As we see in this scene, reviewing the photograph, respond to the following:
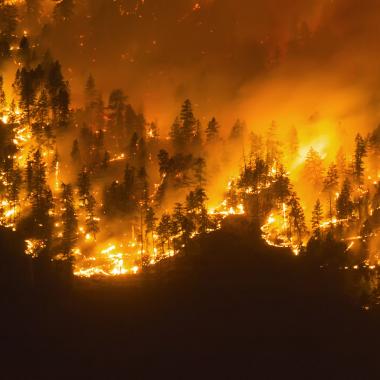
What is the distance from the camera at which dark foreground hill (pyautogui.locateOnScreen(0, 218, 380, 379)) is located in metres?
98.9

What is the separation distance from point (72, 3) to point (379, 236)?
103 metres

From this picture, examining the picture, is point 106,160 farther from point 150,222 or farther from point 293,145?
point 293,145

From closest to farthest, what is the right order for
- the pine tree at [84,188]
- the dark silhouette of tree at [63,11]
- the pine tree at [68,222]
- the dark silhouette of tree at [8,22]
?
the pine tree at [68,222] → the pine tree at [84,188] → the dark silhouette of tree at [8,22] → the dark silhouette of tree at [63,11]

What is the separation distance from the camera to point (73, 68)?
162 metres

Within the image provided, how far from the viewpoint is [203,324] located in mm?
105125

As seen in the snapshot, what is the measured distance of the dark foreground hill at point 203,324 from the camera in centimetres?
Answer: 9888

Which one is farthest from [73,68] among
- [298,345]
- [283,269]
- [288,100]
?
[298,345]

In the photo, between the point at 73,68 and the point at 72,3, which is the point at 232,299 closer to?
the point at 73,68

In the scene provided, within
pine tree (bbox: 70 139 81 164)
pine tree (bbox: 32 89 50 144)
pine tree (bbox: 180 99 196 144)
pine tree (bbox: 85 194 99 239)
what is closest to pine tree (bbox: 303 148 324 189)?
pine tree (bbox: 180 99 196 144)

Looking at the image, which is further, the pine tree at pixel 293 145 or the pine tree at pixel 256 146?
the pine tree at pixel 293 145

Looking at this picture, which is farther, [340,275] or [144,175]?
[144,175]

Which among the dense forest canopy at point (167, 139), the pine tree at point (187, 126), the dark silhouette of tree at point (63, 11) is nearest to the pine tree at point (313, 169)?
the dense forest canopy at point (167, 139)

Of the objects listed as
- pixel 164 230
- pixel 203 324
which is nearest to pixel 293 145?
pixel 164 230

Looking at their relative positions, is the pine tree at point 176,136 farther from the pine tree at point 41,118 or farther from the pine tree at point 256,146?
the pine tree at point 41,118
